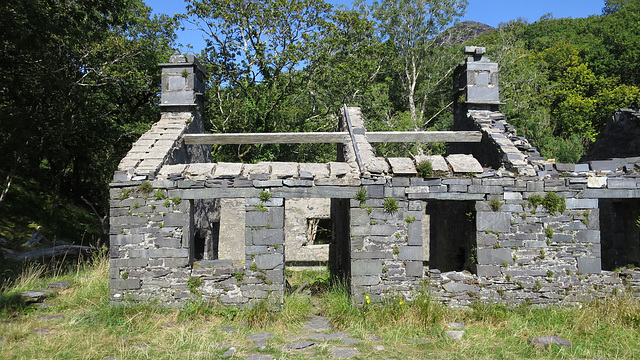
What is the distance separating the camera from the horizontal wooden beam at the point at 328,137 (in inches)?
342

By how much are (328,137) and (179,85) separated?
12.4ft

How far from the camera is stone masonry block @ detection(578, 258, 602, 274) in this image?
662cm

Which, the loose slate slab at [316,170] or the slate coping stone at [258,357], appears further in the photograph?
the loose slate slab at [316,170]

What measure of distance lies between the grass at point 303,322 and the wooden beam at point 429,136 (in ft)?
11.8

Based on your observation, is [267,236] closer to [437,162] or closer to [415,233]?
[415,233]

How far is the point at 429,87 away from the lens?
922 inches

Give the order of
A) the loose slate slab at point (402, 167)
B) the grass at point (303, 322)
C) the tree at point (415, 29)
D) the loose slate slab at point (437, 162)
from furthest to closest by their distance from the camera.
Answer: the tree at point (415, 29) < the loose slate slab at point (437, 162) < the loose slate slab at point (402, 167) < the grass at point (303, 322)

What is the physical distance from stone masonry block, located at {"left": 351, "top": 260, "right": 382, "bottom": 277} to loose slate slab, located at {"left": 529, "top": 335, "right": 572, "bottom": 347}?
238cm

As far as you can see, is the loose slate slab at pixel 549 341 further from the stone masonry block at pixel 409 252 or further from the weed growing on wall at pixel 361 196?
the weed growing on wall at pixel 361 196

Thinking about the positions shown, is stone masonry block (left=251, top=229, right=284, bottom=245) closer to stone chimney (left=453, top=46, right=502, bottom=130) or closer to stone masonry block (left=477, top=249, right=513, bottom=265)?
stone masonry block (left=477, top=249, right=513, bottom=265)

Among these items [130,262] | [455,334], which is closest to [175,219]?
[130,262]

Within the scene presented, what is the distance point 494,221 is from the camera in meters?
6.71

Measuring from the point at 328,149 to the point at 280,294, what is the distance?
41.1 feet

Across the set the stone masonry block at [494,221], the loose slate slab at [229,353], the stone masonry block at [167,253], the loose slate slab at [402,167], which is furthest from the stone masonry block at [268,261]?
the stone masonry block at [494,221]
